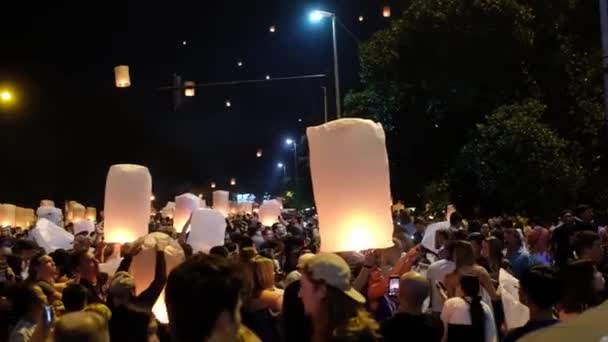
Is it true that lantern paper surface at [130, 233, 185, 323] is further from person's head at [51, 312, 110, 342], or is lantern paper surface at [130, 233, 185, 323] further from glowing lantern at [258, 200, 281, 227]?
glowing lantern at [258, 200, 281, 227]

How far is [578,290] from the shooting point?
6.14m

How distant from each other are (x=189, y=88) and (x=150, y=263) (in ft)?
49.3

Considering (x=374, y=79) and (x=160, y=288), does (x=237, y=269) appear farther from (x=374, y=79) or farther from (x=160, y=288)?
(x=374, y=79)

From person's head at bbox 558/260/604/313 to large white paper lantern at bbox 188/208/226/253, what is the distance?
26.6 feet

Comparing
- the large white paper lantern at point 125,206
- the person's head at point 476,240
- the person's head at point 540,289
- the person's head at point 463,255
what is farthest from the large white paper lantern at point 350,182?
the large white paper lantern at point 125,206

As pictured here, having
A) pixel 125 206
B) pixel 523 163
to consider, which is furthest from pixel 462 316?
pixel 523 163

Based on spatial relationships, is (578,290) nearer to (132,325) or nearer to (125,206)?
(132,325)

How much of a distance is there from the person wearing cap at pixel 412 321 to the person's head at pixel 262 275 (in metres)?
1.60

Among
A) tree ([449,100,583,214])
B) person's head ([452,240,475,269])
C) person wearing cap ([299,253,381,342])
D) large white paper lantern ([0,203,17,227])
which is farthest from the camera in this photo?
large white paper lantern ([0,203,17,227])

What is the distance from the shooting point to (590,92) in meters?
23.5

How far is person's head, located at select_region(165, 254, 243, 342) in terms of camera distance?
3492 millimetres

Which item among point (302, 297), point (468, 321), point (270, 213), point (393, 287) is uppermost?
point (302, 297)

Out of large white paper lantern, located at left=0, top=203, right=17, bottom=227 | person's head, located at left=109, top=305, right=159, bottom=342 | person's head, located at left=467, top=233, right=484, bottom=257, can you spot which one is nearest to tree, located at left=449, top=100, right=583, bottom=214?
person's head, located at left=467, top=233, right=484, bottom=257

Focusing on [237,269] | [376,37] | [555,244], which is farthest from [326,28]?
[237,269]
